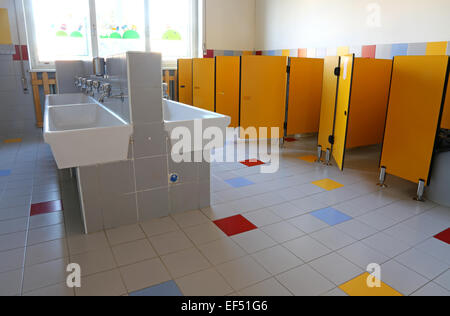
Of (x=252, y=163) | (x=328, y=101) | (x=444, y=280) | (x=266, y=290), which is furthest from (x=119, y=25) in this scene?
(x=444, y=280)

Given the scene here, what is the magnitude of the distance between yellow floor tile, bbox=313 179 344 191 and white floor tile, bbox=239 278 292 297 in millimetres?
1526

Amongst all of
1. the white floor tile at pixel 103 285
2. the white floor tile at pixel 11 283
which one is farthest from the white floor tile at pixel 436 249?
the white floor tile at pixel 11 283

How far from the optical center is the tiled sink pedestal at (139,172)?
6.68ft

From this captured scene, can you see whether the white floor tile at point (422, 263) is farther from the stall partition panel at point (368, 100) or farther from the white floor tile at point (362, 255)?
the stall partition panel at point (368, 100)

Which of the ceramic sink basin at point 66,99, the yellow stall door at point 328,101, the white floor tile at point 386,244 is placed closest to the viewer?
the white floor tile at point 386,244

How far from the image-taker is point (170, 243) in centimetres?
202

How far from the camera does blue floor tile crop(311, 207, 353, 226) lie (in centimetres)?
234

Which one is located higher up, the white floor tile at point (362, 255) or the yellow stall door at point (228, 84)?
the yellow stall door at point (228, 84)

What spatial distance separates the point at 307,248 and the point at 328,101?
209 centimetres

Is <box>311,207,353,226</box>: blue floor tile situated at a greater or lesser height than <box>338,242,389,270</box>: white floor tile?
greater

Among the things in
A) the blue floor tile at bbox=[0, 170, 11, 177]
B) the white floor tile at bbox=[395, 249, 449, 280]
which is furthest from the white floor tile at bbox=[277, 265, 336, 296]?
the blue floor tile at bbox=[0, 170, 11, 177]

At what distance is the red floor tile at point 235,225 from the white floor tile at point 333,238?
1.43ft

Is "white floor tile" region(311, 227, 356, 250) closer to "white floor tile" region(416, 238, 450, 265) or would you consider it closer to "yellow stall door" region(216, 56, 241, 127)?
"white floor tile" region(416, 238, 450, 265)

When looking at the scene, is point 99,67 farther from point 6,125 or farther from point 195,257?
point 6,125
